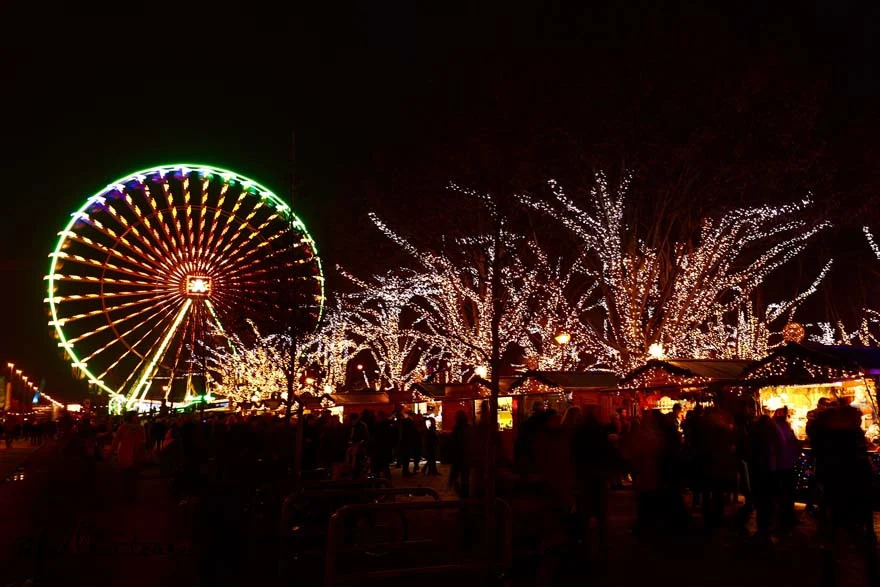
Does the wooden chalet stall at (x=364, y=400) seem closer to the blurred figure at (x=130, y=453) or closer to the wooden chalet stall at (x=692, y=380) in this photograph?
the blurred figure at (x=130, y=453)

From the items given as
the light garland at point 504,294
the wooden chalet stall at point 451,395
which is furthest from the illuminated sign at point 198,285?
the wooden chalet stall at point 451,395

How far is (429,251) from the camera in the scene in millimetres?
26766

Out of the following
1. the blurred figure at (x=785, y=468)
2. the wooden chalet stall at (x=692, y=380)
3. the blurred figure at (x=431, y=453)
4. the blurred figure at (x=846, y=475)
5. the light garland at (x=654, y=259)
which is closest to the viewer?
the blurred figure at (x=846, y=475)

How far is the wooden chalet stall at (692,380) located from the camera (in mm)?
14891

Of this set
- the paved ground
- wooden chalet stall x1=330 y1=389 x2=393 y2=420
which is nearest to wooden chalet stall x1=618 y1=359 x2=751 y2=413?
the paved ground

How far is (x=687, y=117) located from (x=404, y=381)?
24.2 meters

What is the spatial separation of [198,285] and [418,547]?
29525 millimetres


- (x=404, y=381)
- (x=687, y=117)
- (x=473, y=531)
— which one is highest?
(x=687, y=117)

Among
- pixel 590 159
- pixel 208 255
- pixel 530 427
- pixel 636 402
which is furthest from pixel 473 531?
pixel 208 255

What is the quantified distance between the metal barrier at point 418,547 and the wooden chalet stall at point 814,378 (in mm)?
5874

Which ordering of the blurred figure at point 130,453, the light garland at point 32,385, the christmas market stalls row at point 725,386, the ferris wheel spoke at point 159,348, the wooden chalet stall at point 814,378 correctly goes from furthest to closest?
1. the light garland at point 32,385
2. the ferris wheel spoke at point 159,348
3. the blurred figure at point 130,453
4. the christmas market stalls row at point 725,386
5. the wooden chalet stall at point 814,378

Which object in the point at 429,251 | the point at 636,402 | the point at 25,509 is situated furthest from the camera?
the point at 429,251

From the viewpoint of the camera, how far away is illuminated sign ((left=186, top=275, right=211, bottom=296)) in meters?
36.9

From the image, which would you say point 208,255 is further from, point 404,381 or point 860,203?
point 860,203
